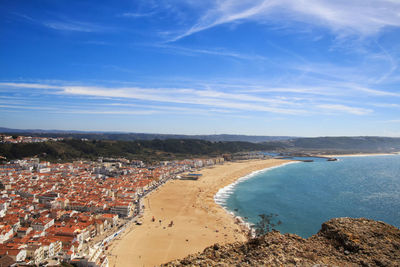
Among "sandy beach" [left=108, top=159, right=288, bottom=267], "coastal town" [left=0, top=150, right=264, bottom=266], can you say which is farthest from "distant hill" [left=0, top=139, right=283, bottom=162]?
"sandy beach" [left=108, top=159, right=288, bottom=267]

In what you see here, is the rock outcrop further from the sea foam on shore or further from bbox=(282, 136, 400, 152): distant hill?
bbox=(282, 136, 400, 152): distant hill

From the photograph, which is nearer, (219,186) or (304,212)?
(304,212)

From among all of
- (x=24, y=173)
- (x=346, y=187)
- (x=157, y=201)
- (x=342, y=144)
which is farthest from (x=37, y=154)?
(x=342, y=144)

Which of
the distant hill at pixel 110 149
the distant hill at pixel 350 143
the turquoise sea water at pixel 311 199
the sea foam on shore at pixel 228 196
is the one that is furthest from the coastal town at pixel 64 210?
the distant hill at pixel 350 143

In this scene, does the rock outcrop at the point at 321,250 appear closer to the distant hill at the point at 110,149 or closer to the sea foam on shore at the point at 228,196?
the sea foam on shore at the point at 228,196

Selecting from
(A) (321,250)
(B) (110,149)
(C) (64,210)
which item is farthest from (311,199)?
(B) (110,149)

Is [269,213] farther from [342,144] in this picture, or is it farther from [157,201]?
[342,144]
